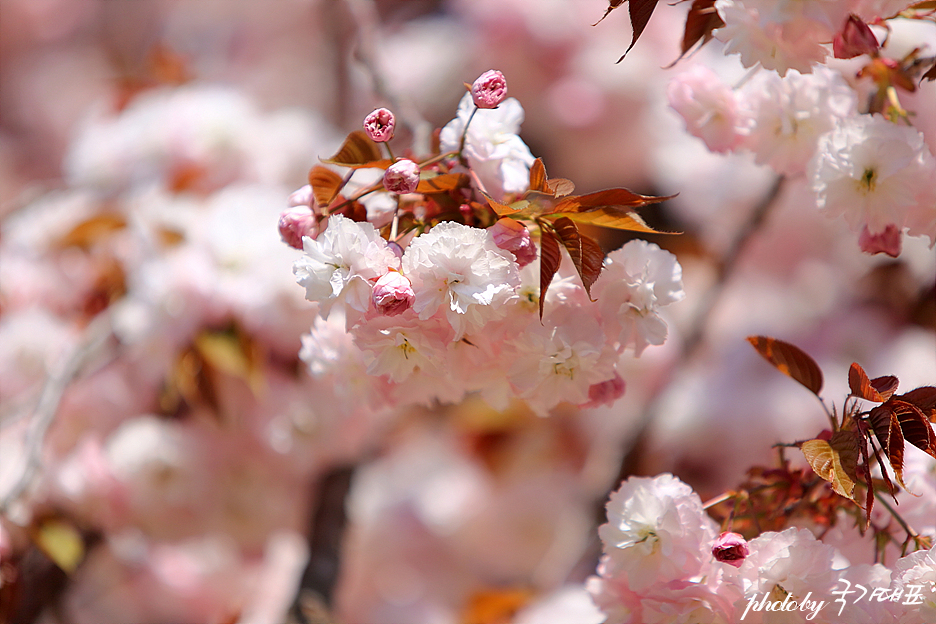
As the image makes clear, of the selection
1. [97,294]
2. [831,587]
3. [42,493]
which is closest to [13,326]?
[97,294]

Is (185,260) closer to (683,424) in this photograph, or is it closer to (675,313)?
(683,424)

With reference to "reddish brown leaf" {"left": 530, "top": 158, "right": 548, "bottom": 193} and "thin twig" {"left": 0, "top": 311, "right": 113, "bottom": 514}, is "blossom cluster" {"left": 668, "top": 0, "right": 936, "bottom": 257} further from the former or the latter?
"thin twig" {"left": 0, "top": 311, "right": 113, "bottom": 514}

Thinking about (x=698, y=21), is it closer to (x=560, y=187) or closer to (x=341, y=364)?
(x=560, y=187)

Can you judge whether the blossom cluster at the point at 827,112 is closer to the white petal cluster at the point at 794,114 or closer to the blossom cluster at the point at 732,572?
the white petal cluster at the point at 794,114

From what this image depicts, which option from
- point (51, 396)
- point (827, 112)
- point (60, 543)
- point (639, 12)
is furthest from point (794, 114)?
point (60, 543)

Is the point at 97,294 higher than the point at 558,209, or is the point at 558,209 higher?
the point at 558,209

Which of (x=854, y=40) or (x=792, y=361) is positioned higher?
(x=854, y=40)
